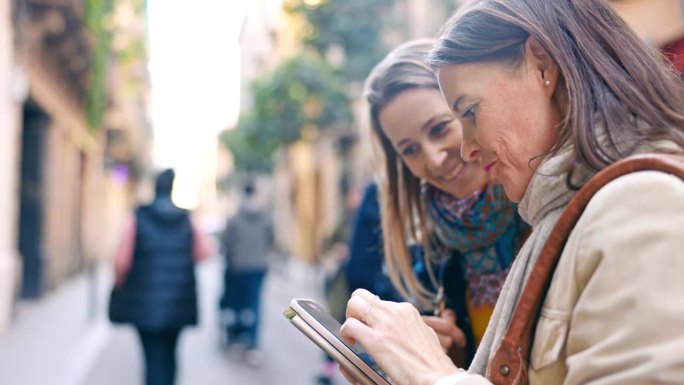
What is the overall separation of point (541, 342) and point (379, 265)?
2.05m

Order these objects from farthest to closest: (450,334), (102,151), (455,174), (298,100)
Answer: (102,151), (298,100), (455,174), (450,334)

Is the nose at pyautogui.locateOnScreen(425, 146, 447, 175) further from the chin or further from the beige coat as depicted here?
the beige coat

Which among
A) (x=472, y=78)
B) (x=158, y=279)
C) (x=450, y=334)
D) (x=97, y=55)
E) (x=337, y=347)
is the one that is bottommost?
(x=158, y=279)

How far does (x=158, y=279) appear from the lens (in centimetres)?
498

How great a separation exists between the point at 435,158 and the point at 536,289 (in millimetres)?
1057

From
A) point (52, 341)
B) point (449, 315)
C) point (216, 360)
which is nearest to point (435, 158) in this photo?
point (449, 315)

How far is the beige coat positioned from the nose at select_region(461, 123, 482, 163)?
34 centimetres

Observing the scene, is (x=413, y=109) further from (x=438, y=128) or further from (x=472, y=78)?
(x=472, y=78)

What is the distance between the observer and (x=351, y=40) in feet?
49.5

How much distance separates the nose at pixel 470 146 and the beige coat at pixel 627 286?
0.34 meters

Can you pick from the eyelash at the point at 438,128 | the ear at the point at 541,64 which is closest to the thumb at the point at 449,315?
the eyelash at the point at 438,128

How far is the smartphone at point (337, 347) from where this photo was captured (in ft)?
4.21

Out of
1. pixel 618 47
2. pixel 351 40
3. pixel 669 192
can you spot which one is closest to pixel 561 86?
pixel 618 47

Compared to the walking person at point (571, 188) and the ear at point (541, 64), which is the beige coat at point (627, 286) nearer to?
the walking person at point (571, 188)
